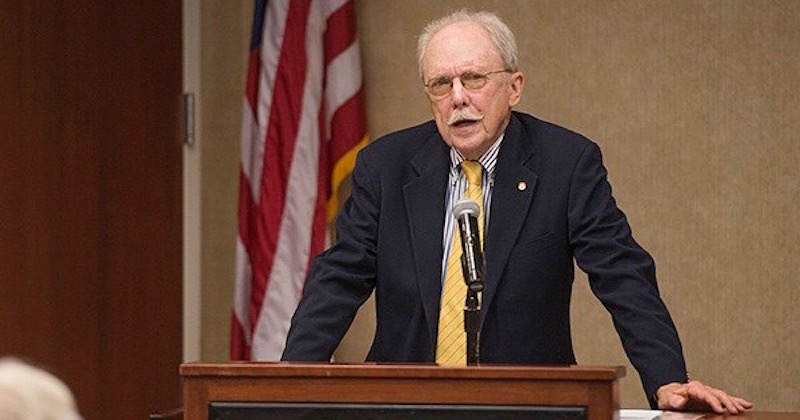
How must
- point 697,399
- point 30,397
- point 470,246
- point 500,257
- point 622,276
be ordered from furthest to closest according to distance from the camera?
point 500,257
point 622,276
point 697,399
point 470,246
point 30,397

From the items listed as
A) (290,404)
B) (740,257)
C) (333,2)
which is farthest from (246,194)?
(290,404)

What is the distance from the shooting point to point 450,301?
3645 millimetres

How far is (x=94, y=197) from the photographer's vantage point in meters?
5.42

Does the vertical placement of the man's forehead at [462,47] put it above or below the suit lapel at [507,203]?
above

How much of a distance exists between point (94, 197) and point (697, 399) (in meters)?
2.87

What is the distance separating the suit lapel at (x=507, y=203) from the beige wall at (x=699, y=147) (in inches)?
72.5

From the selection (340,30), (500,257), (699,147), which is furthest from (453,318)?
(340,30)

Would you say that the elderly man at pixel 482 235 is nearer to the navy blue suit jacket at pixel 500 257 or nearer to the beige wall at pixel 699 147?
the navy blue suit jacket at pixel 500 257

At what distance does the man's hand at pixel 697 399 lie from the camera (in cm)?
313

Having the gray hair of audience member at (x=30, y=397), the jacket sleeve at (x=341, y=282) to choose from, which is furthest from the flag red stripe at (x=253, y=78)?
the gray hair of audience member at (x=30, y=397)

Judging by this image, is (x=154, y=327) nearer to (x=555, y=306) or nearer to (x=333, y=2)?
(x=333, y=2)

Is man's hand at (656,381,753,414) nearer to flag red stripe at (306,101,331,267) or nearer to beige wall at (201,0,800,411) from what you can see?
beige wall at (201,0,800,411)

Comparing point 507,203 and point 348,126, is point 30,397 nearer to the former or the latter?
point 507,203

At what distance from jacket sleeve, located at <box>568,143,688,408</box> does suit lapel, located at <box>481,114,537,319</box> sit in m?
0.12
